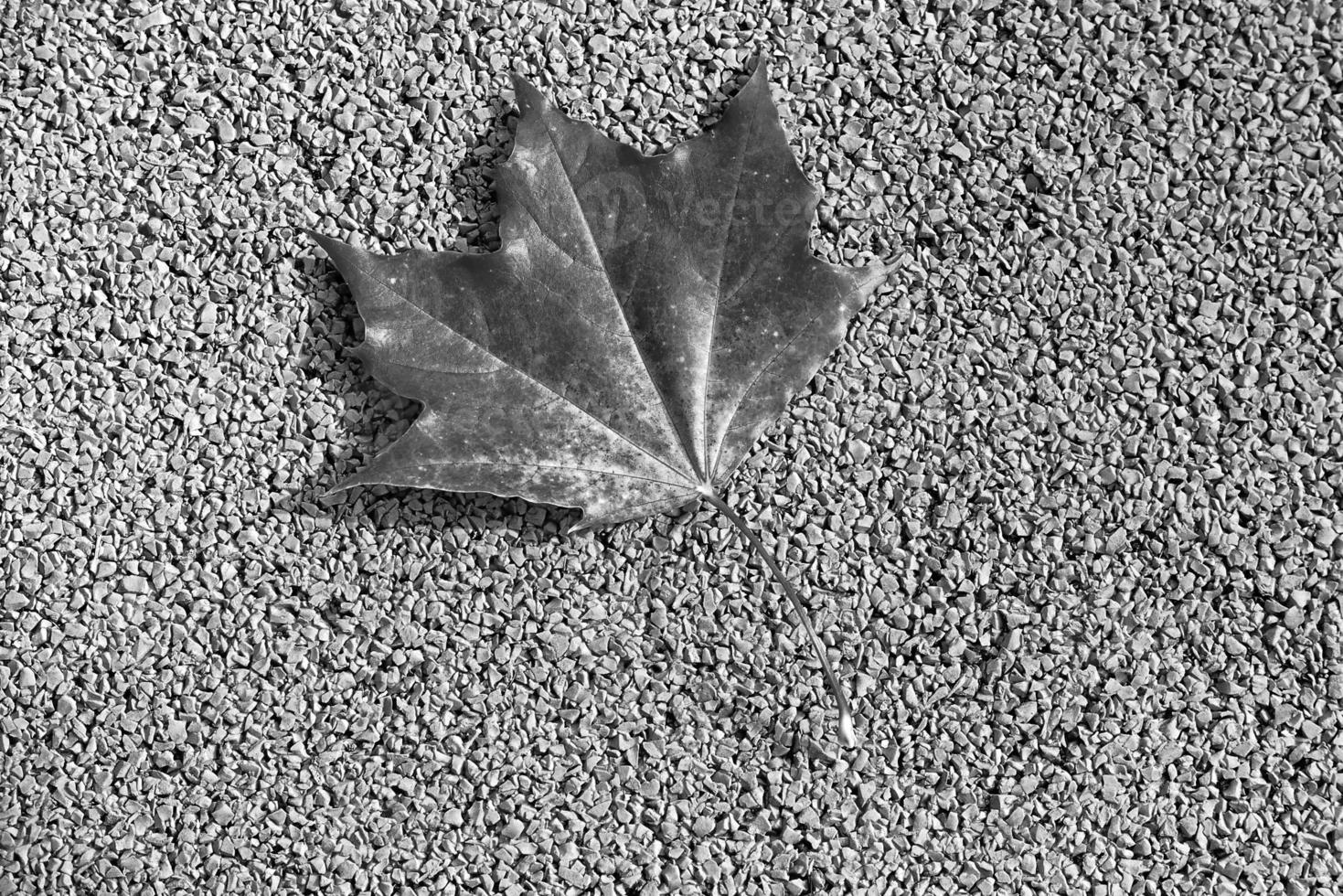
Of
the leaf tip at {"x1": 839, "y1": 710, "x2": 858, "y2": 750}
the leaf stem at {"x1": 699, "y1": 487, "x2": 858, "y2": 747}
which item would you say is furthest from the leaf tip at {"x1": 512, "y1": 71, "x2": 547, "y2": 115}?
the leaf tip at {"x1": 839, "y1": 710, "x2": 858, "y2": 750}

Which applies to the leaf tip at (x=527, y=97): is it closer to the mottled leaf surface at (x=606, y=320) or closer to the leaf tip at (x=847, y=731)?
the mottled leaf surface at (x=606, y=320)

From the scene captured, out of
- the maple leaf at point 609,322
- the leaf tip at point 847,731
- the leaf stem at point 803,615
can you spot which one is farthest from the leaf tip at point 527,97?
the leaf tip at point 847,731

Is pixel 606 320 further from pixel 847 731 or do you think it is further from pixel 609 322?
pixel 847 731

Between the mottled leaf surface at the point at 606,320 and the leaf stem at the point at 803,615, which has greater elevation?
the mottled leaf surface at the point at 606,320

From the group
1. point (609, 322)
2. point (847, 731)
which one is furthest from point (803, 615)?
point (609, 322)

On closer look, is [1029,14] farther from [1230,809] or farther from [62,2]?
[62,2]

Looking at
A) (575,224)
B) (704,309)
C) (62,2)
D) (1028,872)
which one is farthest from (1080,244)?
(62,2)
